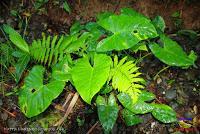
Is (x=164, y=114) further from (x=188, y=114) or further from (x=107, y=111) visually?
(x=107, y=111)

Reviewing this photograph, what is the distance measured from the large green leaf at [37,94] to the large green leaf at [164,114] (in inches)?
31.7

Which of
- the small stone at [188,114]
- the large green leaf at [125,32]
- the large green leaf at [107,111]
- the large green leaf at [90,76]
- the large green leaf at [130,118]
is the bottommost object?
the small stone at [188,114]

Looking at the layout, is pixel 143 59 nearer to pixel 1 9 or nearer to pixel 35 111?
pixel 35 111

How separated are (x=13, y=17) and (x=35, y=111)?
1.43 m

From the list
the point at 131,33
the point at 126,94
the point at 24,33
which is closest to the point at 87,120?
the point at 126,94

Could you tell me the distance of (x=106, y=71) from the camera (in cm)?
218

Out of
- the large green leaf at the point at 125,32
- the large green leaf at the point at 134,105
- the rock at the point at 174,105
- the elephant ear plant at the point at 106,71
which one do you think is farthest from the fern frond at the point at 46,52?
the rock at the point at 174,105

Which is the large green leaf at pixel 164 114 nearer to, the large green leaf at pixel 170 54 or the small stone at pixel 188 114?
the small stone at pixel 188 114

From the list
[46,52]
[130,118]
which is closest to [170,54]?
[130,118]

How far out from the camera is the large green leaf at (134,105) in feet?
8.00

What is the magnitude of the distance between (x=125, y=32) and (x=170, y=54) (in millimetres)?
490

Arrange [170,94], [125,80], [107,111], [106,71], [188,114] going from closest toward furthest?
1. [106,71]
2. [125,80]
3. [107,111]
4. [188,114]
5. [170,94]

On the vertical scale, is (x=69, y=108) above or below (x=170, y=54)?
below

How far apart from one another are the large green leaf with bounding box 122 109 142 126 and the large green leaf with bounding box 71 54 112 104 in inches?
19.5
